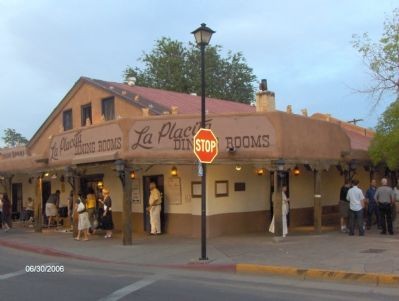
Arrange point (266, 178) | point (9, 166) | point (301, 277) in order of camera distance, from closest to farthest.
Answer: point (301, 277), point (266, 178), point (9, 166)

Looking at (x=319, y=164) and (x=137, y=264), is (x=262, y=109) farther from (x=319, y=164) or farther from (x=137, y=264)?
(x=137, y=264)

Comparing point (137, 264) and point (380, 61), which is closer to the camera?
point (137, 264)

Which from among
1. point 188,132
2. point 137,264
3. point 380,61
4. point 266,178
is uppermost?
point 380,61

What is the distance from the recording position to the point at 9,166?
2573 cm

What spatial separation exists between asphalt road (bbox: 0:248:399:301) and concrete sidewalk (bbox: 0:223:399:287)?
46 cm

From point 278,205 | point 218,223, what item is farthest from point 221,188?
point 278,205

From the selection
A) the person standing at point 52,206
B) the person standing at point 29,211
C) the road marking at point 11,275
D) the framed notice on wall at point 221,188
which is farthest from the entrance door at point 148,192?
the person standing at point 29,211

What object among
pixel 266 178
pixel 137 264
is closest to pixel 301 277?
pixel 137 264

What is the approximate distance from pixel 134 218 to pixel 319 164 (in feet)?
23.5

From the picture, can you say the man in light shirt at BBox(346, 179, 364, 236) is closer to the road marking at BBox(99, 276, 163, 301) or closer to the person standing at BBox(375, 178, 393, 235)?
the person standing at BBox(375, 178, 393, 235)

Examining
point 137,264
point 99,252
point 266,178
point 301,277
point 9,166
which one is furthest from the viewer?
point 9,166

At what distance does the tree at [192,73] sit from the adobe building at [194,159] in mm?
22878

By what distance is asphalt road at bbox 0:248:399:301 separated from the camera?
9.30m
